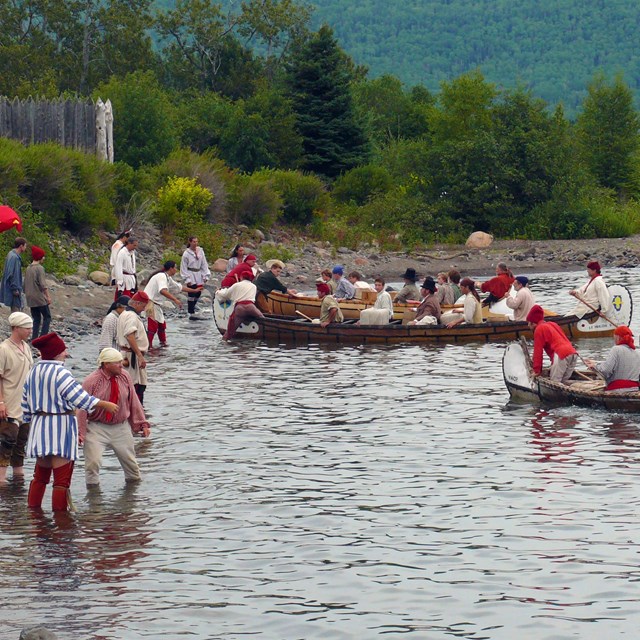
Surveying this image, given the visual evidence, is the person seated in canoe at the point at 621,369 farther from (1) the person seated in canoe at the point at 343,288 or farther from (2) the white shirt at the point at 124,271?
(2) the white shirt at the point at 124,271

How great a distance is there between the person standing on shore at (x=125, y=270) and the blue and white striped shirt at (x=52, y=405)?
13.2 meters

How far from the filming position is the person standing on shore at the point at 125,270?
976 inches

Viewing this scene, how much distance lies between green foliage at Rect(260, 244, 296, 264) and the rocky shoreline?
21 centimetres

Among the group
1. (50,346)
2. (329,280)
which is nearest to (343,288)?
(329,280)

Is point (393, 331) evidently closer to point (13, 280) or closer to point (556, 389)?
point (556, 389)

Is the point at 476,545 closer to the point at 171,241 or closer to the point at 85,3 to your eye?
the point at 171,241

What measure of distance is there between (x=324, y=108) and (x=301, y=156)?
85.4 inches

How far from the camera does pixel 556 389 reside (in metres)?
17.8

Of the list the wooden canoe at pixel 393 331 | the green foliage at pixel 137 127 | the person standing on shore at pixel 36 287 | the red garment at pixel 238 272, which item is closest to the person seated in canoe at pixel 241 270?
the red garment at pixel 238 272

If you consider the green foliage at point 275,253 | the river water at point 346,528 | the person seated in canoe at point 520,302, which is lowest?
the river water at point 346,528

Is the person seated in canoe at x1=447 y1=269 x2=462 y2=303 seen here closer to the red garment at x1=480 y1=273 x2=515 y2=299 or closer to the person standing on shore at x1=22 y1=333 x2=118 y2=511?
the red garment at x1=480 y1=273 x2=515 y2=299

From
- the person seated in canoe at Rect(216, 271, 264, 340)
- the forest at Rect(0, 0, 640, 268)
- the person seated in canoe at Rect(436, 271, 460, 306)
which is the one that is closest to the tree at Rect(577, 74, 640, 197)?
the forest at Rect(0, 0, 640, 268)

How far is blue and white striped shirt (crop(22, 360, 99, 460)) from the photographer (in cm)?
1148

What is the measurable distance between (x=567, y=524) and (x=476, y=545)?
1.11 meters
